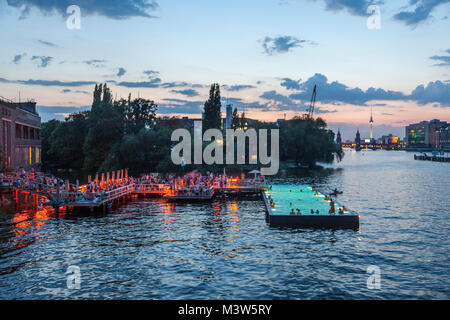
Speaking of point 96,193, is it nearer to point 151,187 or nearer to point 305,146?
point 151,187

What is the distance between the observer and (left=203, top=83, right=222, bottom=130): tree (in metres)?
94.5

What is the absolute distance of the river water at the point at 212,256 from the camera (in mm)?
21312

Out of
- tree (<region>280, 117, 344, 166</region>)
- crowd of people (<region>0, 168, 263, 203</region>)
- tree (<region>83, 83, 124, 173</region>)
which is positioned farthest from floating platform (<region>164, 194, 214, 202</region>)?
tree (<region>280, 117, 344, 166</region>)

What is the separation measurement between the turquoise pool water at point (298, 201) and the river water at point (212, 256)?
2830mm

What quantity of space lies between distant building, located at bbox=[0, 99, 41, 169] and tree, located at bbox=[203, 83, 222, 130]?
129ft

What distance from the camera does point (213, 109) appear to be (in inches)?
3728

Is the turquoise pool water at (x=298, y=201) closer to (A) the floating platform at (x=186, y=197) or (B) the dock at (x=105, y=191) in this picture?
(B) the dock at (x=105, y=191)

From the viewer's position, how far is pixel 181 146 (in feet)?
273

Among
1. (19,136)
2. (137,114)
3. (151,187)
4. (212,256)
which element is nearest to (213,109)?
(137,114)

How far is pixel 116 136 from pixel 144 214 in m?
65.6

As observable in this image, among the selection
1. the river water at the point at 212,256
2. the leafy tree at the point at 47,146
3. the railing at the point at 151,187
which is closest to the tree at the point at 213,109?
the railing at the point at 151,187
